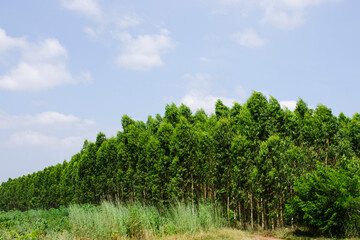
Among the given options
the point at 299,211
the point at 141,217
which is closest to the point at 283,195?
the point at 299,211

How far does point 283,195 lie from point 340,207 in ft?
8.69

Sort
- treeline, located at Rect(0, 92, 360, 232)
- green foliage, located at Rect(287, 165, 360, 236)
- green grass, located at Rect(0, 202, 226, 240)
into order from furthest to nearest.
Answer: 1. treeline, located at Rect(0, 92, 360, 232)
2. green foliage, located at Rect(287, 165, 360, 236)
3. green grass, located at Rect(0, 202, 226, 240)

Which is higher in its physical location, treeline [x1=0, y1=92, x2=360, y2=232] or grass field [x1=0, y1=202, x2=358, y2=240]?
treeline [x1=0, y1=92, x2=360, y2=232]

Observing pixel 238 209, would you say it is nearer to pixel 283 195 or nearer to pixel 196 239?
pixel 283 195

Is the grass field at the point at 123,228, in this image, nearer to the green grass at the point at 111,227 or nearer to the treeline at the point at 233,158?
the green grass at the point at 111,227

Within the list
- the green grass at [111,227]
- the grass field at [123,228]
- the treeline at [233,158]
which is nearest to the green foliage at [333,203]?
the grass field at [123,228]

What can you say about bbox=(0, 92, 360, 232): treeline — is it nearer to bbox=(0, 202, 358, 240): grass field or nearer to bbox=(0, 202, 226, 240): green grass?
bbox=(0, 202, 358, 240): grass field

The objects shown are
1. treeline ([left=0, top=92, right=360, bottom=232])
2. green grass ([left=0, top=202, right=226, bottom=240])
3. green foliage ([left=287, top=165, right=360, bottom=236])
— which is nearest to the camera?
green grass ([left=0, top=202, right=226, bottom=240])

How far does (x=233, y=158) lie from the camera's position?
43.5 ft

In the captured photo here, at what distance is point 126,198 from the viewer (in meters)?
20.5

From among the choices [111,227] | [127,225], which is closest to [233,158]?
[127,225]

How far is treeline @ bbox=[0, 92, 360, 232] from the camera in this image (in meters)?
12.8

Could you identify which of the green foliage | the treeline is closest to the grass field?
the green foliage

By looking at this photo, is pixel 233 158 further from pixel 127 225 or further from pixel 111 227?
pixel 111 227
